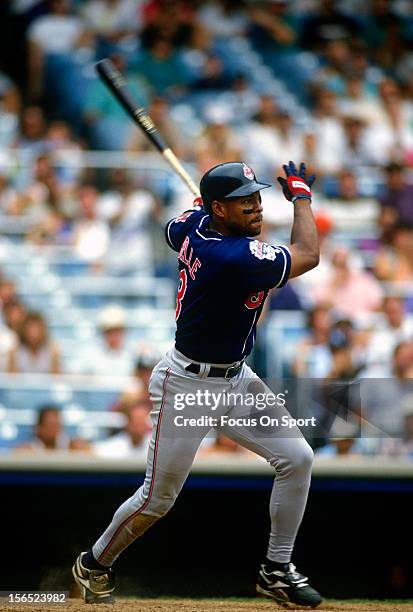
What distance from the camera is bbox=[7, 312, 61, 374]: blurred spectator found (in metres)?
7.58

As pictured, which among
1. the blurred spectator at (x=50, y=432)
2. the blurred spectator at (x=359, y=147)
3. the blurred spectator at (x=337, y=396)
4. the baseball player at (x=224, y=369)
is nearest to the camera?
the baseball player at (x=224, y=369)

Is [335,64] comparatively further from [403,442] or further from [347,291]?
[403,442]

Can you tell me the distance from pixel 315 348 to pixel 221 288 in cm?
337

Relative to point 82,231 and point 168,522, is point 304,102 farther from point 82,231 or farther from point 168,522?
point 168,522

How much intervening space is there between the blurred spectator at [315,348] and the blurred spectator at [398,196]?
1.37 metres

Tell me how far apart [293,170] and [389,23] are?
6283 mm

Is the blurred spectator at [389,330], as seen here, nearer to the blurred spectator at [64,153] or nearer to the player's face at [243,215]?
the blurred spectator at [64,153]

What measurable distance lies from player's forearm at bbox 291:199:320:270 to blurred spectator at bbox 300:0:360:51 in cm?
626

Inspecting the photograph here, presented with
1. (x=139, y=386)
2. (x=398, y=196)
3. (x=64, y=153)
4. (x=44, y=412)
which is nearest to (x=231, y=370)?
(x=44, y=412)

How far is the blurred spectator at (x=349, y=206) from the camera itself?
28.5 ft

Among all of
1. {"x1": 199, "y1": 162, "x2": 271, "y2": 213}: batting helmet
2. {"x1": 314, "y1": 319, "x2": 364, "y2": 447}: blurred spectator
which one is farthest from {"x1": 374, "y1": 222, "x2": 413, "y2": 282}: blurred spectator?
{"x1": 199, "y1": 162, "x2": 271, "y2": 213}: batting helmet

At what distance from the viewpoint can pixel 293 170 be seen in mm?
4320

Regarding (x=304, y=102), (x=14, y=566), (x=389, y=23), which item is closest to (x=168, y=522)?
(x=14, y=566)

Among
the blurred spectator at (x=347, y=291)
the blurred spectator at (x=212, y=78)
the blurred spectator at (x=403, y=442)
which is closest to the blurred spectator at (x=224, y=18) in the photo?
the blurred spectator at (x=212, y=78)
